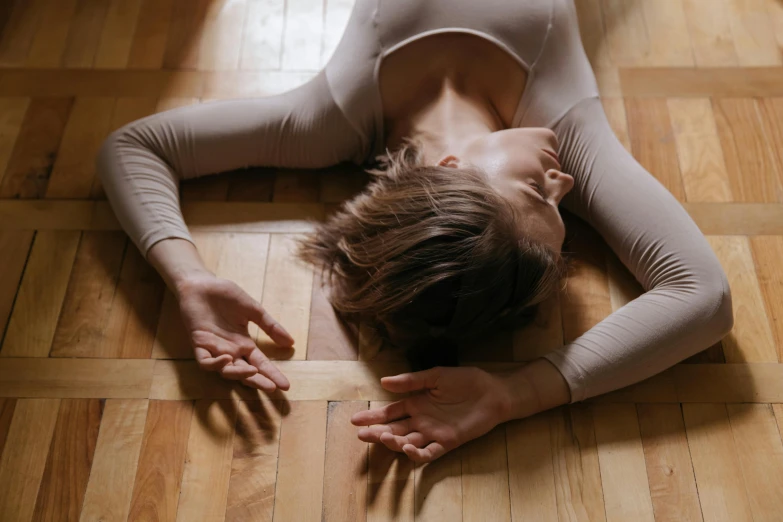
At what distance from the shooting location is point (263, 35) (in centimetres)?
148

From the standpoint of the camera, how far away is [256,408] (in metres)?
1.06

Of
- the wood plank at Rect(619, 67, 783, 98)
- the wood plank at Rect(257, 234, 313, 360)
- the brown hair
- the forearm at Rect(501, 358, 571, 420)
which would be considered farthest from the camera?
the wood plank at Rect(619, 67, 783, 98)

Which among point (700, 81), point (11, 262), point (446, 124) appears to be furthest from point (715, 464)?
point (11, 262)

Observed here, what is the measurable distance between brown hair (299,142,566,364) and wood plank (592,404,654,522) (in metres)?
0.20

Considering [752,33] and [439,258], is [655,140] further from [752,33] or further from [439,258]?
[439,258]

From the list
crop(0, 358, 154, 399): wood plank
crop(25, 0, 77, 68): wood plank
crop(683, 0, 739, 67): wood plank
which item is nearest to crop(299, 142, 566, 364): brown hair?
crop(0, 358, 154, 399): wood plank

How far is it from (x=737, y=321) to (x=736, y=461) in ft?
0.75

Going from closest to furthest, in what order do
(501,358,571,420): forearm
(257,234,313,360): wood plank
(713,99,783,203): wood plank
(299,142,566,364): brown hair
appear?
1. (299,142,566,364): brown hair
2. (501,358,571,420): forearm
3. (257,234,313,360): wood plank
4. (713,99,783,203): wood plank

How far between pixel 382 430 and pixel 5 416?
55 cm

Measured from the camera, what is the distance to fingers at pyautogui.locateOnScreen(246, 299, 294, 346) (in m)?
1.07

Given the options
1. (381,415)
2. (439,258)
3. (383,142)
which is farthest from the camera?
(383,142)

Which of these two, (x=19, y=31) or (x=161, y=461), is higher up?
(x=19, y=31)

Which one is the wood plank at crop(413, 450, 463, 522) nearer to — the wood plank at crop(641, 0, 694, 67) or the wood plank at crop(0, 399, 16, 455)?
the wood plank at crop(0, 399, 16, 455)

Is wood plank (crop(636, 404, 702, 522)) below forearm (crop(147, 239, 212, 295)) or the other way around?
below
